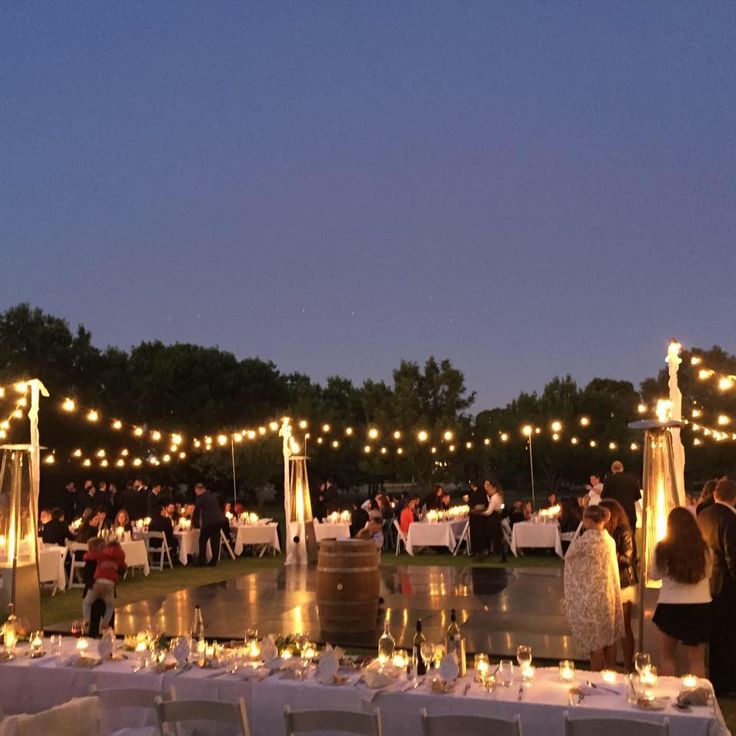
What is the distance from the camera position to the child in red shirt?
859 centimetres

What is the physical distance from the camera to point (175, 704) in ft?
13.9

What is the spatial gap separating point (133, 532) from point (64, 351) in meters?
18.8

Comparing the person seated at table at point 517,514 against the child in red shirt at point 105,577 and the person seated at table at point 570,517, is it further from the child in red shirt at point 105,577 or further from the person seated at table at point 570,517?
the child in red shirt at point 105,577

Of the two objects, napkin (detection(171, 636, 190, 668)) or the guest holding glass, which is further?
the guest holding glass

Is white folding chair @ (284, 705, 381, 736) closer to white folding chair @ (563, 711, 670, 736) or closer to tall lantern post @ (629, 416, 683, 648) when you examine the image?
white folding chair @ (563, 711, 670, 736)

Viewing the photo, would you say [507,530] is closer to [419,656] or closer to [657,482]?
[657,482]

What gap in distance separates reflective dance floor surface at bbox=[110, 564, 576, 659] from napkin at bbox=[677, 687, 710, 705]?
3955mm

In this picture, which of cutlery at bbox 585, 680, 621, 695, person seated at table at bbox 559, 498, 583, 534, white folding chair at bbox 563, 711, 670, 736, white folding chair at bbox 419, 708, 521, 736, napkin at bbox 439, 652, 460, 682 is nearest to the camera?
white folding chair at bbox 563, 711, 670, 736

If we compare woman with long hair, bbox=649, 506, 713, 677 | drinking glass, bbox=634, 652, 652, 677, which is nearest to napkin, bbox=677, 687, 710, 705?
drinking glass, bbox=634, 652, 652, 677

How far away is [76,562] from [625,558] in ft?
32.1

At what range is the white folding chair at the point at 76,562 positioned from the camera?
13766 millimetres

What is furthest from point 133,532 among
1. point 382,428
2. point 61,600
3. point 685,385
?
point 685,385

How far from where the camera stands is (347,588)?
927cm

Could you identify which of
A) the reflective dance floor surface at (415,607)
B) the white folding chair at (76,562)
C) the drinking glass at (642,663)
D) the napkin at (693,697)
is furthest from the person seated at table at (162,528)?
the napkin at (693,697)
